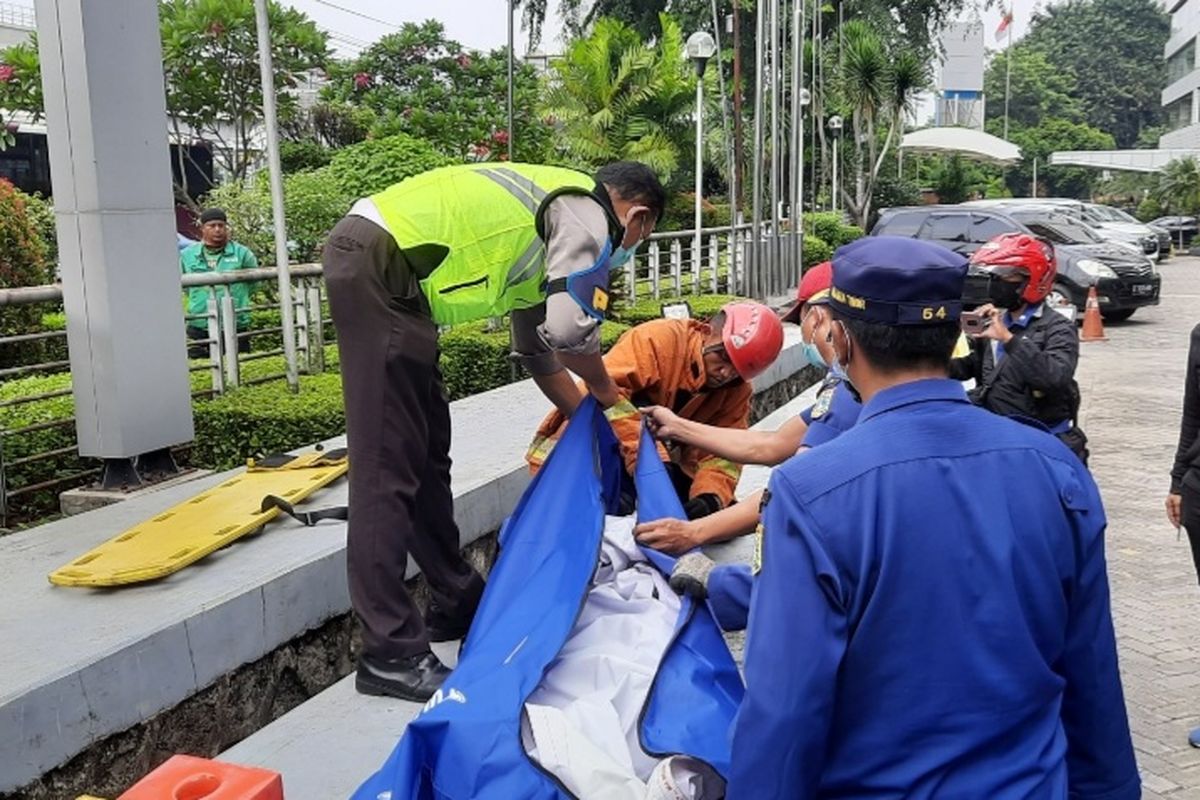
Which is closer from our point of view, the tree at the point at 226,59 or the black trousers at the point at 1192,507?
the black trousers at the point at 1192,507

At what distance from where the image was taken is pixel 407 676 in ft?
9.50

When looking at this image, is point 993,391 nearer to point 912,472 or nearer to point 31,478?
point 912,472

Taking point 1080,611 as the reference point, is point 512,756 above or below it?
below

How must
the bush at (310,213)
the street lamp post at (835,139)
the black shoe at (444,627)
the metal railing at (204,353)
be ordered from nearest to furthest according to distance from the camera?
the black shoe at (444,627), the metal railing at (204,353), the bush at (310,213), the street lamp post at (835,139)

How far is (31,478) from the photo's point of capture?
4.92 m

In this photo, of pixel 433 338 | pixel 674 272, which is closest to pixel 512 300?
pixel 433 338

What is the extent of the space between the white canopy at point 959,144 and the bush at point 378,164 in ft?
78.5

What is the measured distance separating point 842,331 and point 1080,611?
485 millimetres

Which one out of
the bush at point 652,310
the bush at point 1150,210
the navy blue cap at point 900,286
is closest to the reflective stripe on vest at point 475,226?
the navy blue cap at point 900,286

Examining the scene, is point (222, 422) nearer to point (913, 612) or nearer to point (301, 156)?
point (913, 612)

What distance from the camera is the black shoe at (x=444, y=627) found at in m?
3.35

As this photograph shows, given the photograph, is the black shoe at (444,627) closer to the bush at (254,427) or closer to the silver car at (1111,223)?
the bush at (254,427)

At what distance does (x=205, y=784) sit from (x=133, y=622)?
1252 mm

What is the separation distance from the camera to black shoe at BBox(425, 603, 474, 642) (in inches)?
132
